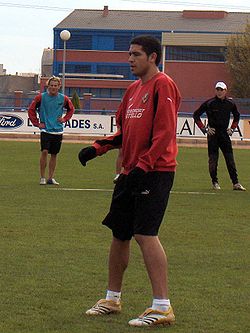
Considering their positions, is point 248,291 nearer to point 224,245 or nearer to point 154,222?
point 154,222

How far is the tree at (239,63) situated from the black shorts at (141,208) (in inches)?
2695

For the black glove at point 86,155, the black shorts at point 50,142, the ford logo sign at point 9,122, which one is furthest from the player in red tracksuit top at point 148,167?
the ford logo sign at point 9,122

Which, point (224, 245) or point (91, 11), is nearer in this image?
point (224, 245)

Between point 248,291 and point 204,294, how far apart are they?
0.40 metres

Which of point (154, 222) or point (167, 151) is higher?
point (167, 151)

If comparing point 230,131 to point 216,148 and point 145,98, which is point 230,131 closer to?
point 216,148

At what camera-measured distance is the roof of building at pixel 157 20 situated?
290ft

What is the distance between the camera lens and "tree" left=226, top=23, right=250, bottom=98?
74.9 metres

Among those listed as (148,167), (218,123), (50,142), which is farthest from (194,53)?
(148,167)

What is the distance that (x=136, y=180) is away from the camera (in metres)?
6.78

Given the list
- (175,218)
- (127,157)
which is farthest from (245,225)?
(127,157)

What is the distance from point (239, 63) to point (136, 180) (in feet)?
229

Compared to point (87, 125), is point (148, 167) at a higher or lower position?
higher

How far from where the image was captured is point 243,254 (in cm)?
1005
